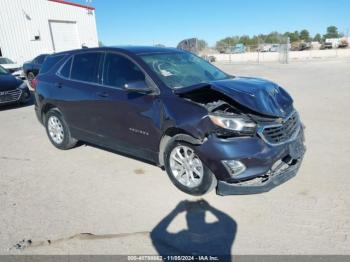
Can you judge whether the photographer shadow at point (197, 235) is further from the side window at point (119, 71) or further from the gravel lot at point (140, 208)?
the side window at point (119, 71)

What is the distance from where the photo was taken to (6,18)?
2645cm

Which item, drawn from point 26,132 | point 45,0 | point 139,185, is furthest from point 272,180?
point 45,0

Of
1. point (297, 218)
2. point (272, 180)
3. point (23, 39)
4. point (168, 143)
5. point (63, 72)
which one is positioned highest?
point (23, 39)

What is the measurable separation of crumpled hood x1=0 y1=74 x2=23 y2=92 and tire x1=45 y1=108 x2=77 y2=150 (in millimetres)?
5302

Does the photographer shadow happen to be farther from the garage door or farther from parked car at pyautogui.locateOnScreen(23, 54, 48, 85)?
the garage door

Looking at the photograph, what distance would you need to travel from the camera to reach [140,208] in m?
3.91

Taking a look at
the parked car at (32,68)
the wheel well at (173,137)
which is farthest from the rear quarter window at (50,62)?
the parked car at (32,68)

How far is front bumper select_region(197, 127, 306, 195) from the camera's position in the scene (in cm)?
366

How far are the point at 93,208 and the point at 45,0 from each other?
1193 inches

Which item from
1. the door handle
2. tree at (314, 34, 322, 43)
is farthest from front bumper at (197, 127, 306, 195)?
tree at (314, 34, 322, 43)

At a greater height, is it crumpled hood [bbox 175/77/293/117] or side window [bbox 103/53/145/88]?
side window [bbox 103/53/145/88]

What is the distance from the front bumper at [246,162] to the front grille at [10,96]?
29.3ft

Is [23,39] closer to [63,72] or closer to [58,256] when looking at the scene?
[63,72]

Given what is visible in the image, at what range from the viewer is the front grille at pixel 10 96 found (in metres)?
10.6
